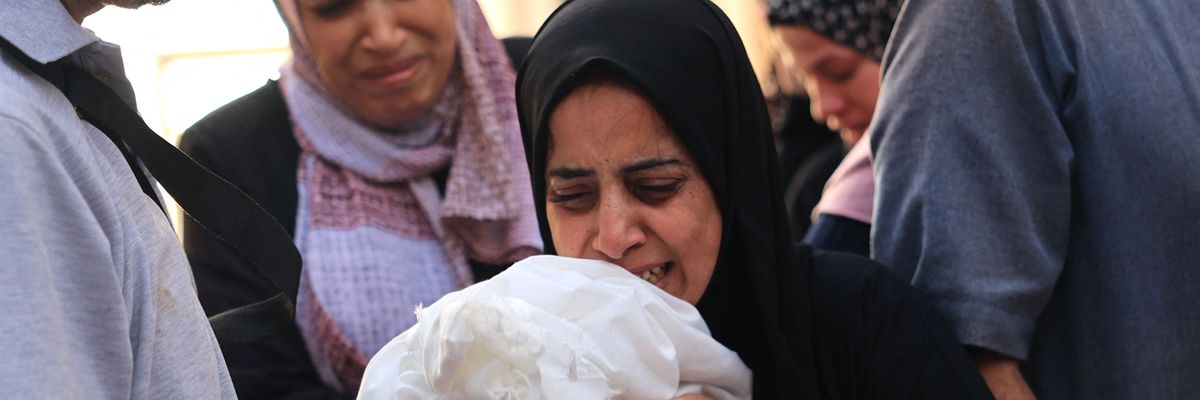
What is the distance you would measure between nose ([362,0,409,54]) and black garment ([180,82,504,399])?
0.27 meters

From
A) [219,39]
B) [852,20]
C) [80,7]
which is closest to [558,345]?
[80,7]

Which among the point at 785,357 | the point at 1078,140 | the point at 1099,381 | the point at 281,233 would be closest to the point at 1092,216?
the point at 1078,140

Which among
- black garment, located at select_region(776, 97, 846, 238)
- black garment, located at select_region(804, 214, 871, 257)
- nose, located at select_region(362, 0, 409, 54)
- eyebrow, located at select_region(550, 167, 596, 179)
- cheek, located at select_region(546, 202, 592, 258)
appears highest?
nose, located at select_region(362, 0, 409, 54)

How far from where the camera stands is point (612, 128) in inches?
82.1

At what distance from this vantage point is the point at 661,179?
6.88 feet

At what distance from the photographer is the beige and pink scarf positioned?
107 inches

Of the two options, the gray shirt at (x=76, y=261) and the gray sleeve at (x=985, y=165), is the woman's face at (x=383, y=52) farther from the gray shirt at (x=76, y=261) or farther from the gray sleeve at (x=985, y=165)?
the gray shirt at (x=76, y=261)

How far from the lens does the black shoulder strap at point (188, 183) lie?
163cm

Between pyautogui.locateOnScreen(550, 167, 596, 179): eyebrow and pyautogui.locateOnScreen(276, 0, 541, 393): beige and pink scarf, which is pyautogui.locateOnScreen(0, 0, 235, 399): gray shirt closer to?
pyautogui.locateOnScreen(550, 167, 596, 179): eyebrow

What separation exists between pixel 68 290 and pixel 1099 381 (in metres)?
1.59

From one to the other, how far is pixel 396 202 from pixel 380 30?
34 cm

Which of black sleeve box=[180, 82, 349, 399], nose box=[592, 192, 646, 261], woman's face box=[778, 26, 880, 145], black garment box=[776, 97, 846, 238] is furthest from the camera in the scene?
black garment box=[776, 97, 846, 238]

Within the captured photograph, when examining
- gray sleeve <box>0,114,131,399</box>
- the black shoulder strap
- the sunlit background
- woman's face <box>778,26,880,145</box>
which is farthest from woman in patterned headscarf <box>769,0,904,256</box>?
the sunlit background

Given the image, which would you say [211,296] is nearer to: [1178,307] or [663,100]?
[663,100]
